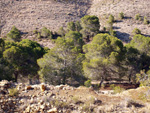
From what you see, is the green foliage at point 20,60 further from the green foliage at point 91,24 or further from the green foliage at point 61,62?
the green foliage at point 91,24

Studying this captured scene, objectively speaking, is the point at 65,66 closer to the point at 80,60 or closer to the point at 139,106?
the point at 80,60

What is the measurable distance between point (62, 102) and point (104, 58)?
7.34 meters

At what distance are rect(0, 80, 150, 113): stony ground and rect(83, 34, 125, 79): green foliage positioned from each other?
4959 mm

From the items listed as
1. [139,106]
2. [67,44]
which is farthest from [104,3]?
[139,106]

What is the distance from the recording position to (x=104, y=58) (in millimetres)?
11938

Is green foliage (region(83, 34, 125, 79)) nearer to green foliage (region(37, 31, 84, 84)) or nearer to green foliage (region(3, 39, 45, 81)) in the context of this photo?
green foliage (region(37, 31, 84, 84))

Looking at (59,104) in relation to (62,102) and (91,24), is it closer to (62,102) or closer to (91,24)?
(62,102)

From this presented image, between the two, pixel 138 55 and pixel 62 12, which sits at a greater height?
pixel 62 12

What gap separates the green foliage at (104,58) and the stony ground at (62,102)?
496cm

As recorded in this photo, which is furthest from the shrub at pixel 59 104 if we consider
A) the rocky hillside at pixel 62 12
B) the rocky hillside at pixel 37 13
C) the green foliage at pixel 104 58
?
the rocky hillside at pixel 37 13

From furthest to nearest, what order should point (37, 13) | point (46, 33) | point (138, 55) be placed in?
point (37, 13) < point (46, 33) < point (138, 55)

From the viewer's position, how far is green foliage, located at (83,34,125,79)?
38.1ft

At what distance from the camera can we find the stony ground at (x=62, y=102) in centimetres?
543

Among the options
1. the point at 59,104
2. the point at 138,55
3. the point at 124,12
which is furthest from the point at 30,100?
the point at 124,12
